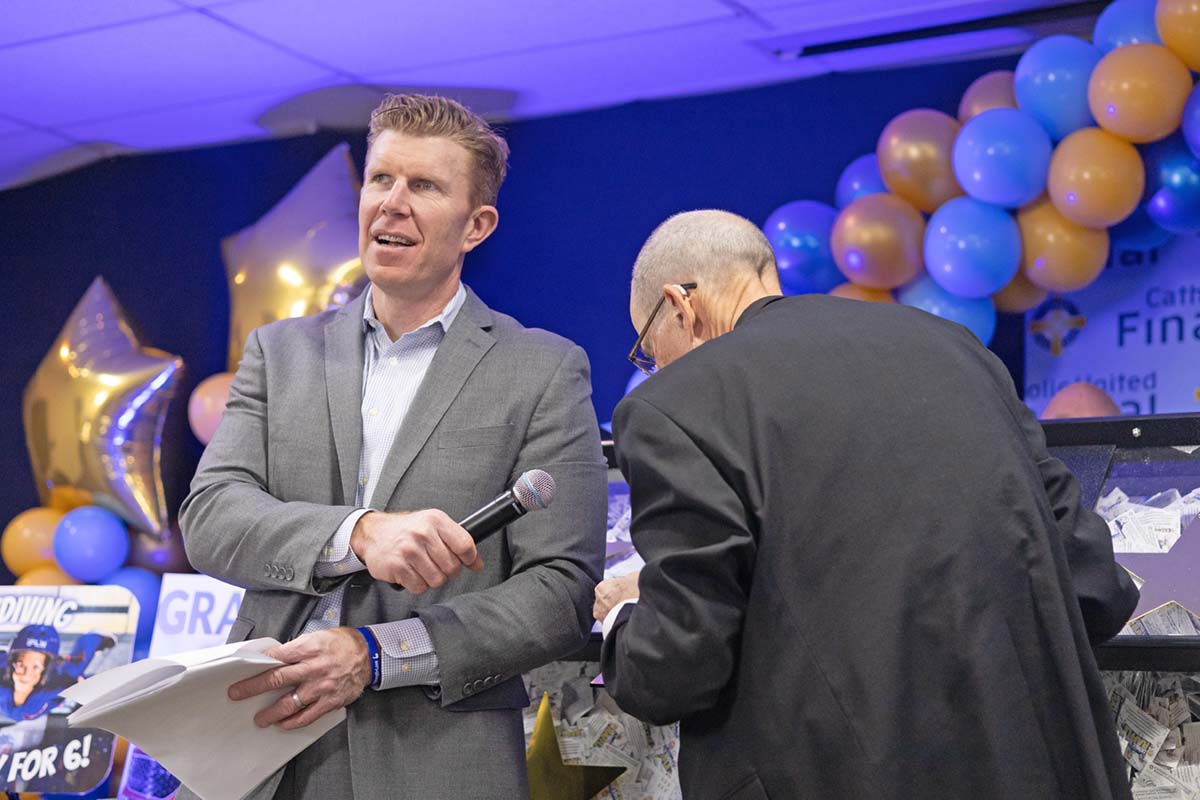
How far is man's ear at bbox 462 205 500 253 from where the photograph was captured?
197 cm

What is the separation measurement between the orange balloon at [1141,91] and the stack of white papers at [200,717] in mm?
2924

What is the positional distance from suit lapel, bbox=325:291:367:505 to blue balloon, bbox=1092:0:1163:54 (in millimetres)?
2783

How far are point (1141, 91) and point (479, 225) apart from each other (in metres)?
2.38

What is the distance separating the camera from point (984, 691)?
129 centimetres

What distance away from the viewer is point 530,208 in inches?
226

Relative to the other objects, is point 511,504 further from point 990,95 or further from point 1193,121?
point 990,95

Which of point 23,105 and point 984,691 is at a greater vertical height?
point 23,105

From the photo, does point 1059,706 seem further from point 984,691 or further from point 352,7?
point 352,7

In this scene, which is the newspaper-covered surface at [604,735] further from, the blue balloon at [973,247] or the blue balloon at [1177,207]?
the blue balloon at [1177,207]

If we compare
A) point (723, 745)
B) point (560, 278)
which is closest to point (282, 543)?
point (723, 745)

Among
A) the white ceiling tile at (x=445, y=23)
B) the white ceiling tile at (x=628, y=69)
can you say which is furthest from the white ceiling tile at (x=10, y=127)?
the white ceiling tile at (x=628, y=69)

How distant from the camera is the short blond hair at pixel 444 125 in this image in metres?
1.92

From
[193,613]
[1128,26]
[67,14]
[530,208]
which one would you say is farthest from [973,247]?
[67,14]

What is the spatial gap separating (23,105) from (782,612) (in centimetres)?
531
